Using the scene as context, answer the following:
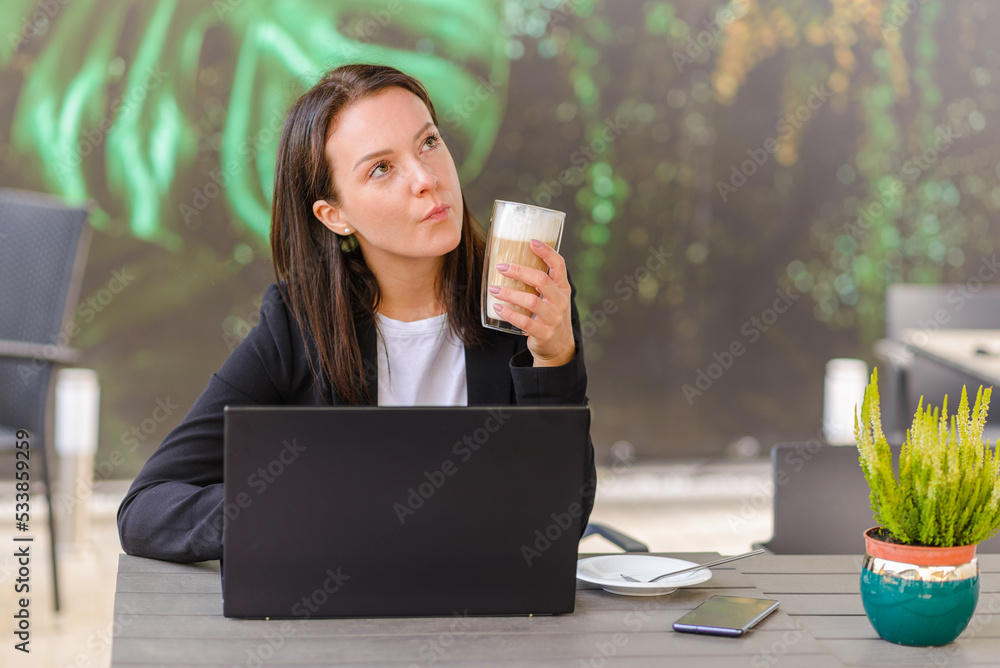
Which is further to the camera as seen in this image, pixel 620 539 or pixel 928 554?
pixel 620 539

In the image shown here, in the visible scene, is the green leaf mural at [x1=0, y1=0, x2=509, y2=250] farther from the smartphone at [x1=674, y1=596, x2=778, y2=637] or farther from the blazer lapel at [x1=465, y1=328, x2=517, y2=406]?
the smartphone at [x1=674, y1=596, x2=778, y2=637]

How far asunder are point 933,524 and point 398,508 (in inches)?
20.8

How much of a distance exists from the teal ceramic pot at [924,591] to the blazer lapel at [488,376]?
71cm

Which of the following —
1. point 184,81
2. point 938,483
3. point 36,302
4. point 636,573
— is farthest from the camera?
point 184,81

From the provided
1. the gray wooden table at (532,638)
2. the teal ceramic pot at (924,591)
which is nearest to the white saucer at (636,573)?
the gray wooden table at (532,638)

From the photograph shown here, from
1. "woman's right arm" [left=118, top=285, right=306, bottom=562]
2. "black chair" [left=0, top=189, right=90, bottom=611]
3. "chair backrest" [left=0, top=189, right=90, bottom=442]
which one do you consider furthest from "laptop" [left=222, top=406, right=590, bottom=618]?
"chair backrest" [left=0, top=189, right=90, bottom=442]

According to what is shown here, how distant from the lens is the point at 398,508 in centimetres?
101

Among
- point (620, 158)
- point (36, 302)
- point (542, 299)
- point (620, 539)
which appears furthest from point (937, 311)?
point (36, 302)

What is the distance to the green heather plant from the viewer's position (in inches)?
39.6

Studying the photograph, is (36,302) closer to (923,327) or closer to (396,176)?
(396,176)

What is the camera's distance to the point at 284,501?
3.26ft

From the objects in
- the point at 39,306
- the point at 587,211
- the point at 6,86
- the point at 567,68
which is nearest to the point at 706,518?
the point at 587,211

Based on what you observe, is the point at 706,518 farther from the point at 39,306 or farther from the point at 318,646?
the point at 318,646

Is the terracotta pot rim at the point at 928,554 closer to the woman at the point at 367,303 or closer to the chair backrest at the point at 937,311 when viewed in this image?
Result: the woman at the point at 367,303
